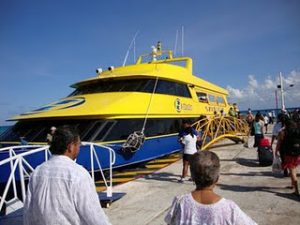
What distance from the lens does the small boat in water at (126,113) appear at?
8.84 m

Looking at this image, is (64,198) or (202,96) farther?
(202,96)

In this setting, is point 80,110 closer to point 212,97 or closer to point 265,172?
point 265,172

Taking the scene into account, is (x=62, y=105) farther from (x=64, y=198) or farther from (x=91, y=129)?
(x=64, y=198)

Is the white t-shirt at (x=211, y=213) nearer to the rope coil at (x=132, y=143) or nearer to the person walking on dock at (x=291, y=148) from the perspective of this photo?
the person walking on dock at (x=291, y=148)

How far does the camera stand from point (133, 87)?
10477mm

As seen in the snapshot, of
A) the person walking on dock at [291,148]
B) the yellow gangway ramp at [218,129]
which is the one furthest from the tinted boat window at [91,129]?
the person walking on dock at [291,148]

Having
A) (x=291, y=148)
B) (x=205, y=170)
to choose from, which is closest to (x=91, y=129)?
(x=291, y=148)

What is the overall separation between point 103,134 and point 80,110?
37.8 inches

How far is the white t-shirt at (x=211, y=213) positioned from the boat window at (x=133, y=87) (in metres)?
8.19

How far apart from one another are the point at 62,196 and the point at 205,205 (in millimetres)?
1043

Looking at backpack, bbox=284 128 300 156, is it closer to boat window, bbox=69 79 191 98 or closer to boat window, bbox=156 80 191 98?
boat window, bbox=69 79 191 98

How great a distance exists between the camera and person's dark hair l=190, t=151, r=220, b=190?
88.0 inches

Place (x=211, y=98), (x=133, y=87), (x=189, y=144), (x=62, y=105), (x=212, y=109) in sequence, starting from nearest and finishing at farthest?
1. (x=189, y=144)
2. (x=62, y=105)
3. (x=133, y=87)
4. (x=212, y=109)
5. (x=211, y=98)

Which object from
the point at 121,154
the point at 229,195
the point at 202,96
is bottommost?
the point at 229,195
